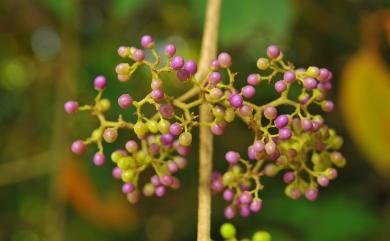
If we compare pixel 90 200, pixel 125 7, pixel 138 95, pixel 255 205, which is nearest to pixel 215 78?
pixel 255 205

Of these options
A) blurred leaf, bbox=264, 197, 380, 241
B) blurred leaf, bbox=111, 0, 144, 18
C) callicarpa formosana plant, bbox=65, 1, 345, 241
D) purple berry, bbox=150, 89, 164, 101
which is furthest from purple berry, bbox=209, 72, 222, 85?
blurred leaf, bbox=264, 197, 380, 241

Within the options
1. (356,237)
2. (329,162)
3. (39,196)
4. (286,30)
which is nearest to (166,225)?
(39,196)

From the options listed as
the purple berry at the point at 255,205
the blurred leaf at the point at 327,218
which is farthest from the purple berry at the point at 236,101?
the blurred leaf at the point at 327,218

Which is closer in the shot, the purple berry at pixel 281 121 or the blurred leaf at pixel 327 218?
the purple berry at pixel 281 121

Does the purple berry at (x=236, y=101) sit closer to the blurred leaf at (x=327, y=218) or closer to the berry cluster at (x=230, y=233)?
the berry cluster at (x=230, y=233)

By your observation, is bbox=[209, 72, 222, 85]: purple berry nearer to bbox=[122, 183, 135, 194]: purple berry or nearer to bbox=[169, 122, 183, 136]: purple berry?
bbox=[169, 122, 183, 136]: purple berry

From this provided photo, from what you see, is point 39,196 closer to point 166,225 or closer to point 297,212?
point 166,225
